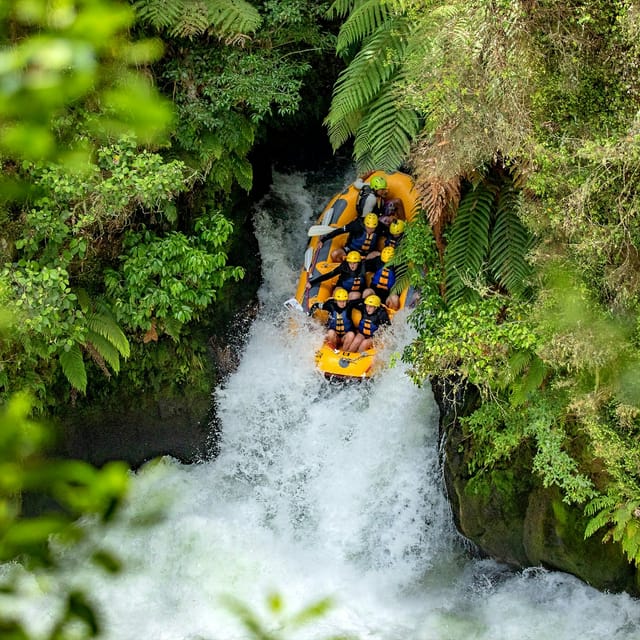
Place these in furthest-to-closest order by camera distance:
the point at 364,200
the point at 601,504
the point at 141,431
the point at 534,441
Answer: the point at 364,200
the point at 141,431
the point at 534,441
the point at 601,504

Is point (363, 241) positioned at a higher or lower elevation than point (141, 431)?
higher

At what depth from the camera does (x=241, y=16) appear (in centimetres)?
817

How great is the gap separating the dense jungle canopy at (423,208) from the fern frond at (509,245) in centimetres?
2

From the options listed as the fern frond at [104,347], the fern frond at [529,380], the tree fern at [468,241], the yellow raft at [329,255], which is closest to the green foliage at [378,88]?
the tree fern at [468,241]

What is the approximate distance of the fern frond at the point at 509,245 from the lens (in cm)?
704

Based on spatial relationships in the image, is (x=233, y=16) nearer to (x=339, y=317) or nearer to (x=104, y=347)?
(x=339, y=317)

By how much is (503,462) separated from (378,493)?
1578 millimetres

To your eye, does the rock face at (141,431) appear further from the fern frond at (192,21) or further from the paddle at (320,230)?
the fern frond at (192,21)

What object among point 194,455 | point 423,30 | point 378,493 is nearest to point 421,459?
point 378,493

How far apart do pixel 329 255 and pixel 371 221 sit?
25.5 inches

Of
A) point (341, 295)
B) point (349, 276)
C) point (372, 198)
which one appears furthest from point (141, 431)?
point (372, 198)

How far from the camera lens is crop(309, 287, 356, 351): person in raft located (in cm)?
917

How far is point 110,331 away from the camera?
8.03 m

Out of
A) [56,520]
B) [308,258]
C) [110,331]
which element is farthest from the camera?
[308,258]
